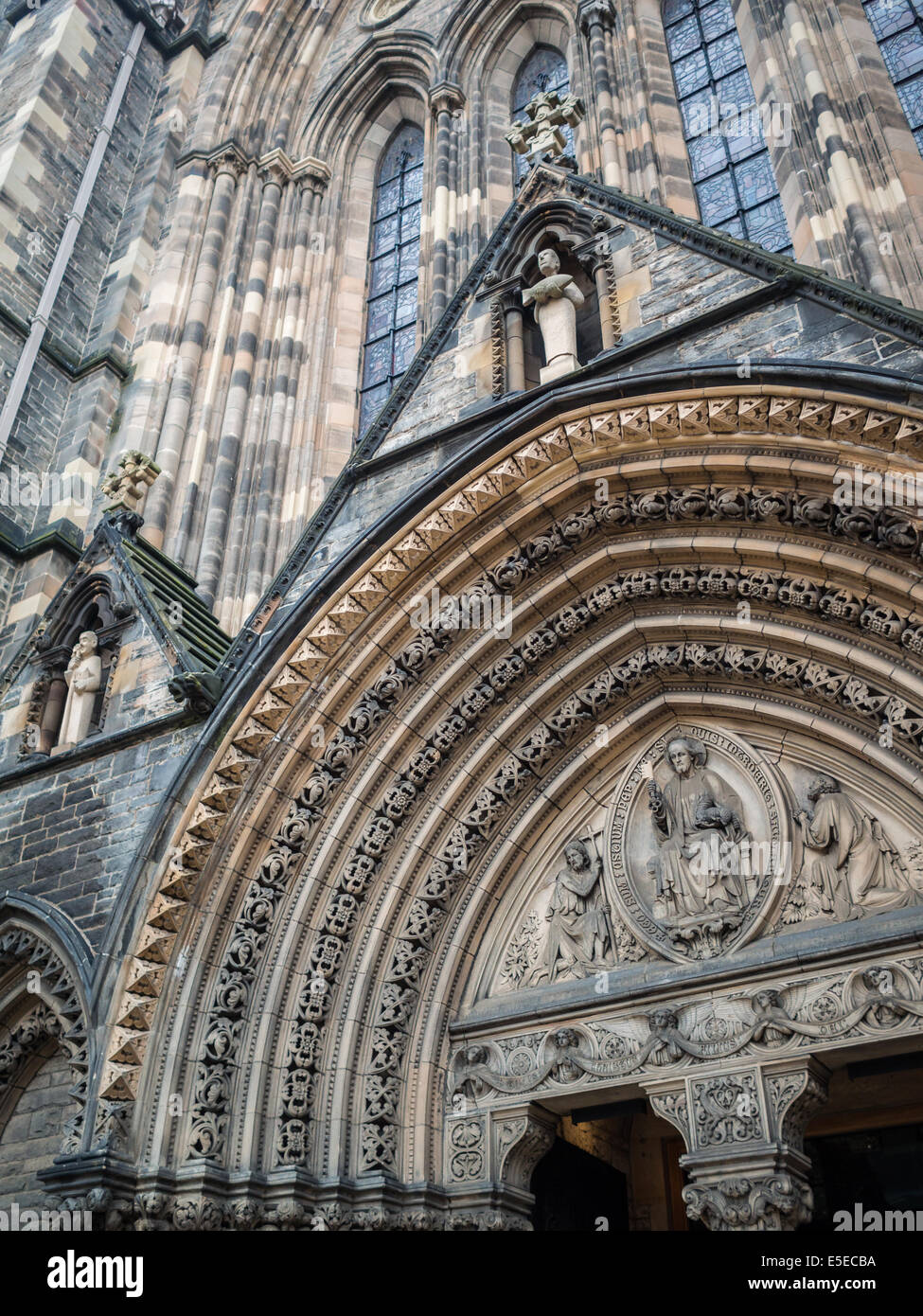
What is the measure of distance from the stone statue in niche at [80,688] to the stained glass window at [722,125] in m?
7.43

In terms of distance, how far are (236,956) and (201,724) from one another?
5.47 feet

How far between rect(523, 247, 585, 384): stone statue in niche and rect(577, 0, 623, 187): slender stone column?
3719mm

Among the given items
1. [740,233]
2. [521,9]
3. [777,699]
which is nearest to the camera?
[777,699]

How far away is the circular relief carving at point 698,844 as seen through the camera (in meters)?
6.89

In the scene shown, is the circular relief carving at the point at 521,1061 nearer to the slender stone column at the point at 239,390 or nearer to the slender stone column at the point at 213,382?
the slender stone column at the point at 239,390

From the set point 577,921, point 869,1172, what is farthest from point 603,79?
point 869,1172

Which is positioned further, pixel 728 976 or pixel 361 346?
pixel 361 346

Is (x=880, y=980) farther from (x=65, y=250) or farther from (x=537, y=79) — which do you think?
(x=65, y=250)

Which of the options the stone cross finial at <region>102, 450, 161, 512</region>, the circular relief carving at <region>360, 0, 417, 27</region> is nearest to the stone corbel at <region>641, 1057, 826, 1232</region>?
the stone cross finial at <region>102, 450, 161, 512</region>

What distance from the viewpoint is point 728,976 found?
259 inches

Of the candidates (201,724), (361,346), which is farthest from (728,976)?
(361,346)

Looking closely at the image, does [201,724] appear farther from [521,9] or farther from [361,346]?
[521,9]

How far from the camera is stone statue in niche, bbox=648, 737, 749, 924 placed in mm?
7047
